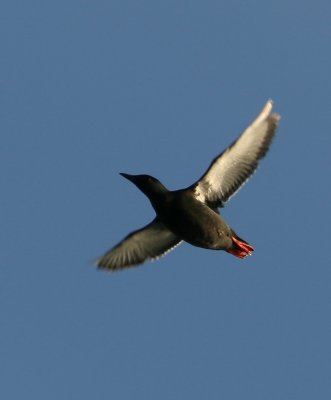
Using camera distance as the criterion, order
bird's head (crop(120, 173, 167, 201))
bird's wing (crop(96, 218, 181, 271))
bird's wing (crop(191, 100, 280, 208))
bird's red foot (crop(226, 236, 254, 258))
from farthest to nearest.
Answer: bird's wing (crop(96, 218, 181, 271))
bird's red foot (crop(226, 236, 254, 258))
bird's wing (crop(191, 100, 280, 208))
bird's head (crop(120, 173, 167, 201))

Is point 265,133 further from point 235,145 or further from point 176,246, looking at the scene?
point 176,246

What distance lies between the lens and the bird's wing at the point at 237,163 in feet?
95.1

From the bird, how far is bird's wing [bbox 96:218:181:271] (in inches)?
1.7

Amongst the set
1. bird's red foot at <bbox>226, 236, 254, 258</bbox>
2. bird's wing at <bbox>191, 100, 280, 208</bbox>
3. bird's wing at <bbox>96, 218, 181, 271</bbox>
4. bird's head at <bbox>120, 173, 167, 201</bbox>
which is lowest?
bird's wing at <bbox>96, 218, 181, 271</bbox>

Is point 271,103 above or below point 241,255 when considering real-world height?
above

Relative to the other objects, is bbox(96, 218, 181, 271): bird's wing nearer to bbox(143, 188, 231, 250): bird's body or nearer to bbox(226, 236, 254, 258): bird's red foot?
bbox(226, 236, 254, 258): bird's red foot

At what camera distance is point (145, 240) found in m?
30.8

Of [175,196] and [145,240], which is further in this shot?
[145,240]

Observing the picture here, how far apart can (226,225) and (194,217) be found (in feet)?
2.68

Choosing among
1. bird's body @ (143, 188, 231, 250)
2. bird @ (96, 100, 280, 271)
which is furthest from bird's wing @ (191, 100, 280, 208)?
bird's body @ (143, 188, 231, 250)

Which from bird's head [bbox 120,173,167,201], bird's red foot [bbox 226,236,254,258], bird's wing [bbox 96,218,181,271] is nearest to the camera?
bird's head [bbox 120,173,167,201]

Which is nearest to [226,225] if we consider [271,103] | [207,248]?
[207,248]

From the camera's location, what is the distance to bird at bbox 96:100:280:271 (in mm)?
28234

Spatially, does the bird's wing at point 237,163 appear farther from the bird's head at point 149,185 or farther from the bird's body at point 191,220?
the bird's head at point 149,185
